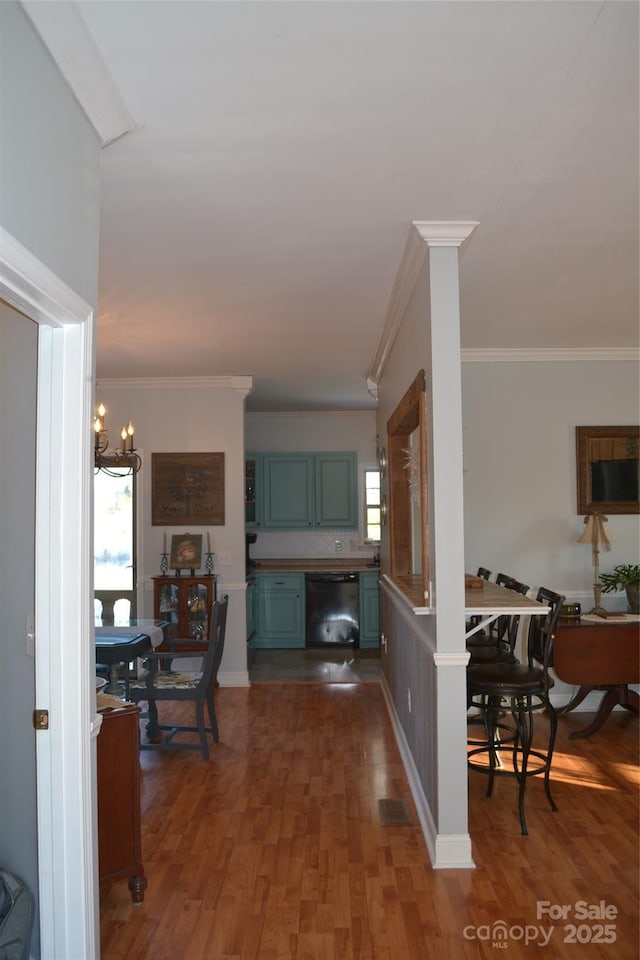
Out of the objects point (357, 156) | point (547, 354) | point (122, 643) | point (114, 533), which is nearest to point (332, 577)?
point (114, 533)

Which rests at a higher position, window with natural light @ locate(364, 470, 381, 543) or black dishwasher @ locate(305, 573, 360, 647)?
window with natural light @ locate(364, 470, 381, 543)

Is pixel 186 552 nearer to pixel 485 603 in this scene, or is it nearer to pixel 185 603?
pixel 185 603

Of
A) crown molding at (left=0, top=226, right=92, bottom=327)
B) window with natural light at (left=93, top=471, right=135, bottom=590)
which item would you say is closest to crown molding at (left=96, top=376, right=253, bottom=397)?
window with natural light at (left=93, top=471, right=135, bottom=590)

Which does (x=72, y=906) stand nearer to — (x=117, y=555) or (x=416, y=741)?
(x=416, y=741)

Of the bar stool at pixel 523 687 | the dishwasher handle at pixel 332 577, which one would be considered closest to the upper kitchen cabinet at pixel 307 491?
the dishwasher handle at pixel 332 577

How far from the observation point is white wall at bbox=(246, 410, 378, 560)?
28.4 ft

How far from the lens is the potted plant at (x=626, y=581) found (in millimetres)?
5028

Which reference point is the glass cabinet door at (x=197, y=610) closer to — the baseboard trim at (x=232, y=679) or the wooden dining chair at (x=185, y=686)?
the baseboard trim at (x=232, y=679)

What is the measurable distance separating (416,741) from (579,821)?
83 centimetres

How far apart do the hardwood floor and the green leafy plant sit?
1.06 metres

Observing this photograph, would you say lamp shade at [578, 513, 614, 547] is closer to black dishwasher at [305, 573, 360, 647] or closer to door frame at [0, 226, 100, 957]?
black dishwasher at [305, 573, 360, 647]

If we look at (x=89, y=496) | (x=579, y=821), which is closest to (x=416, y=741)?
(x=579, y=821)

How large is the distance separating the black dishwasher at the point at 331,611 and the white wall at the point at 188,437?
1761 millimetres

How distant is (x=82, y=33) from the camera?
177 cm
